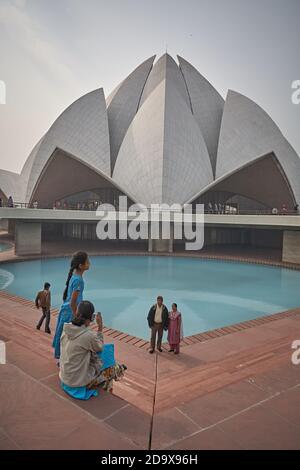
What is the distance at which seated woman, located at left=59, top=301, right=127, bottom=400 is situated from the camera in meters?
2.56

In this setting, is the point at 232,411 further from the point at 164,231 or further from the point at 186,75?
the point at 186,75

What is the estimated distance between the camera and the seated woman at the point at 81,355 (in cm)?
256

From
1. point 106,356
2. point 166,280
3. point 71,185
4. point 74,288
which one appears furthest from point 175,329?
point 71,185

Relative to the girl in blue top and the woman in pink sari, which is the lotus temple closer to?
the woman in pink sari

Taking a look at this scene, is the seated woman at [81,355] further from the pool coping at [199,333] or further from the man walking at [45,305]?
the man walking at [45,305]

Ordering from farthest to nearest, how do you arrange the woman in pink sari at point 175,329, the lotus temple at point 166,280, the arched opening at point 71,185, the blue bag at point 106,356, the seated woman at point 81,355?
the arched opening at point 71,185, the woman in pink sari at point 175,329, the blue bag at point 106,356, the seated woman at point 81,355, the lotus temple at point 166,280

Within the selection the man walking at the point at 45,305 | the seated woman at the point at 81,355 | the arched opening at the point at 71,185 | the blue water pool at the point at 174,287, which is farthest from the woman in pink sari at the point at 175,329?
the arched opening at the point at 71,185

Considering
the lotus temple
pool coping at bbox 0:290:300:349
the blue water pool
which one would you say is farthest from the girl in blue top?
the blue water pool

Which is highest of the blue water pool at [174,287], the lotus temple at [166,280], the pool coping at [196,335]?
the lotus temple at [166,280]

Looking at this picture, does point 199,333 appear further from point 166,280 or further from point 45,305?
point 166,280

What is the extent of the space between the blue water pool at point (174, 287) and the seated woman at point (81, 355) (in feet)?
9.71

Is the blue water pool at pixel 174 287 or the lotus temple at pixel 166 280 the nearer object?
the lotus temple at pixel 166 280

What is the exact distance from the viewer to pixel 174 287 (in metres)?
9.77

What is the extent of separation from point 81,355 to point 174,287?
7.35 m
